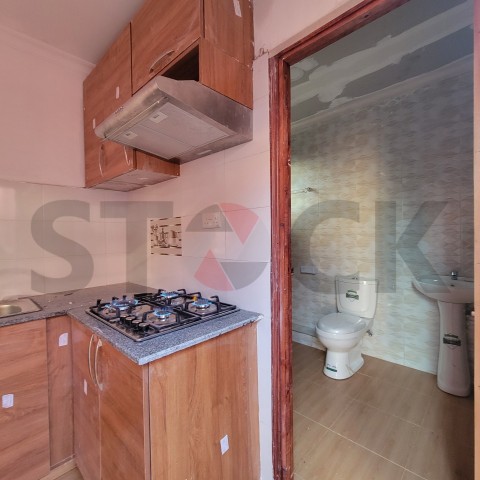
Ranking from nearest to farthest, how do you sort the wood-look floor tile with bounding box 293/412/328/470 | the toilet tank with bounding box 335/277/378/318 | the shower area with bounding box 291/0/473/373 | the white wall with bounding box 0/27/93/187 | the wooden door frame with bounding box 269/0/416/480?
the wooden door frame with bounding box 269/0/416/480
the wood-look floor tile with bounding box 293/412/328/470
the white wall with bounding box 0/27/93/187
the shower area with bounding box 291/0/473/373
the toilet tank with bounding box 335/277/378/318

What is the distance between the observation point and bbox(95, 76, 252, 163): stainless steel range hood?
897mm

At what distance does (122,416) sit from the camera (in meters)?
0.90

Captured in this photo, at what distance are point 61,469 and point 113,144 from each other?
1.81 m

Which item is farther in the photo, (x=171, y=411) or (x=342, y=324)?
(x=342, y=324)

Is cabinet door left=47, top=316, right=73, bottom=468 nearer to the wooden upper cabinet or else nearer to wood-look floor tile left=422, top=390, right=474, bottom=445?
the wooden upper cabinet

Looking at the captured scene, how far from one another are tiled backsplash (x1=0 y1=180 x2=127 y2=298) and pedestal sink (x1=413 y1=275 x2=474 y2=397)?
2.48m

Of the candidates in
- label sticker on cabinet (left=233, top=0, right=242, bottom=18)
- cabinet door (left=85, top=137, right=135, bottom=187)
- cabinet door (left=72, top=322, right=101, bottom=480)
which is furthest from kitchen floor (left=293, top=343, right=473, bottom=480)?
label sticker on cabinet (left=233, top=0, right=242, bottom=18)

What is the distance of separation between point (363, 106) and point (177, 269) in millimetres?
2202

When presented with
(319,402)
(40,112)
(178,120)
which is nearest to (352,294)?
(319,402)

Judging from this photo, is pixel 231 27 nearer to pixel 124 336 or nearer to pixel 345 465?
pixel 124 336

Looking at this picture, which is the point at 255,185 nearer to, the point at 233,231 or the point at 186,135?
the point at 233,231

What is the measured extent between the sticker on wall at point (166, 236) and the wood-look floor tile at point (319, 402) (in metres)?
1.36

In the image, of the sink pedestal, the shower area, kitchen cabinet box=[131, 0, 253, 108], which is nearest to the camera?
kitchen cabinet box=[131, 0, 253, 108]

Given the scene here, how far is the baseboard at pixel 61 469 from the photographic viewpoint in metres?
1.29
